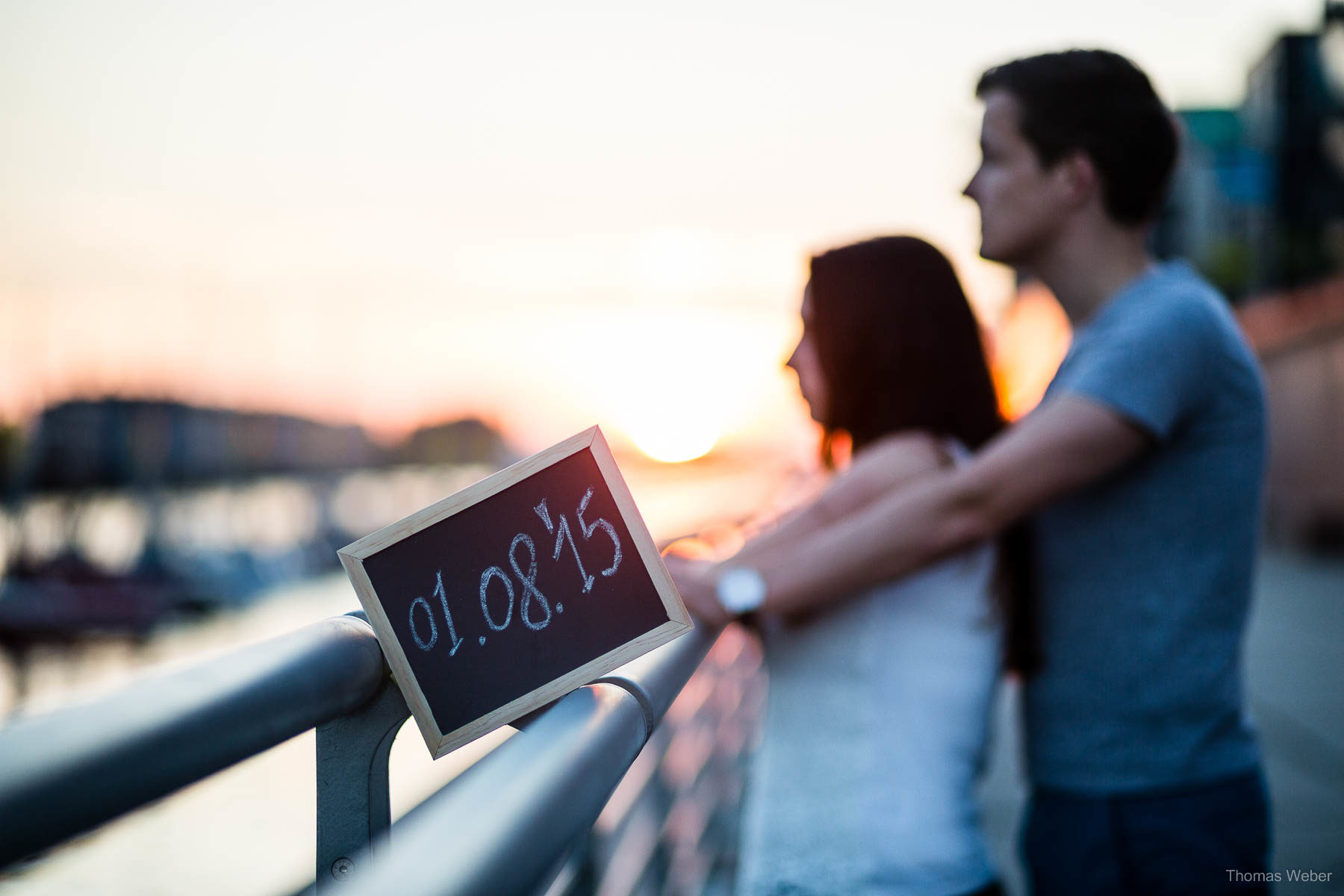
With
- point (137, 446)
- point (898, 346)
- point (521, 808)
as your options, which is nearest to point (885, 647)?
point (898, 346)

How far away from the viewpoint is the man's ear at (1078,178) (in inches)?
71.2

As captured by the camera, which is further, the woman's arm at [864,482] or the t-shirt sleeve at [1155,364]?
the woman's arm at [864,482]

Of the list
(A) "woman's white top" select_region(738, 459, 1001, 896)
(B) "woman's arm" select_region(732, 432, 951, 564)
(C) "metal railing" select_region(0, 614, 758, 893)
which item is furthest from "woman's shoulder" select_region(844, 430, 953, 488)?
(C) "metal railing" select_region(0, 614, 758, 893)

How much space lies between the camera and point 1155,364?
156cm

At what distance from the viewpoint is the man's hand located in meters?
1.69

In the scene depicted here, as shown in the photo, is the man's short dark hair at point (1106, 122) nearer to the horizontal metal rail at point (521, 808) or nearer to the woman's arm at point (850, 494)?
the woman's arm at point (850, 494)

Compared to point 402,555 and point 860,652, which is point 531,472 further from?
point 860,652

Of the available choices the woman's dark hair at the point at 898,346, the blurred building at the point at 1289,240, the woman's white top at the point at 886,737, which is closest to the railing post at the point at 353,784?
the woman's white top at the point at 886,737

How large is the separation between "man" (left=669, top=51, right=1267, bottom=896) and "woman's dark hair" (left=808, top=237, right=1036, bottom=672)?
0.47ft

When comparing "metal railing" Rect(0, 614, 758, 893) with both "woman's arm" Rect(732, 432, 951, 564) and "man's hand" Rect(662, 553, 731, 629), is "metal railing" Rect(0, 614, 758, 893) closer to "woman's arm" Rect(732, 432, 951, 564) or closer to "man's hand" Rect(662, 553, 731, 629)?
"man's hand" Rect(662, 553, 731, 629)

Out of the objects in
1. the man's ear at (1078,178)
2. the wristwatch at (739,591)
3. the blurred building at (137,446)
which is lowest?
the wristwatch at (739,591)

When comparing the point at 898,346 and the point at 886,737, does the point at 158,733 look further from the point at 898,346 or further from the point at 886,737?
the point at 898,346

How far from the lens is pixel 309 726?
83 centimetres

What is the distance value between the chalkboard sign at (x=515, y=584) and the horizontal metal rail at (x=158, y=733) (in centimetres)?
8
